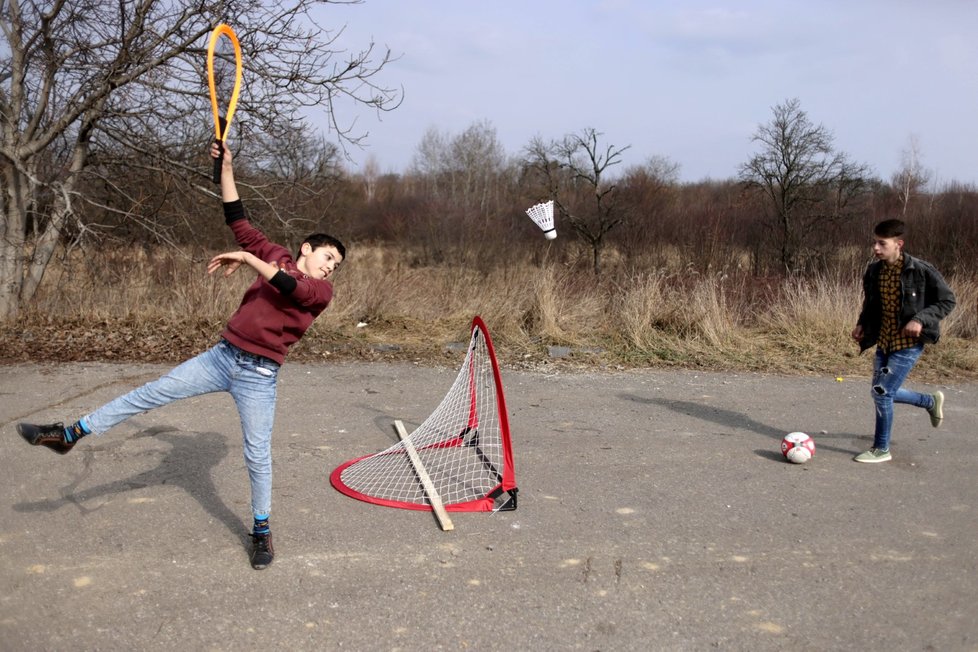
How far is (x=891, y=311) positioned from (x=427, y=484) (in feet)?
12.2

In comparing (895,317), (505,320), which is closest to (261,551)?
(895,317)

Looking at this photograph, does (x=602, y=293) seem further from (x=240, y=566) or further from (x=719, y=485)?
(x=240, y=566)

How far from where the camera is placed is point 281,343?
13.2 ft

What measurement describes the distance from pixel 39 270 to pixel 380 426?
6.64m

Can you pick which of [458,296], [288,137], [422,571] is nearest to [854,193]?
[458,296]

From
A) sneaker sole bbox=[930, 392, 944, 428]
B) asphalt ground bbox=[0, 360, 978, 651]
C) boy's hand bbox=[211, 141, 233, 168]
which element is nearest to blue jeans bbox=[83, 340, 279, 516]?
asphalt ground bbox=[0, 360, 978, 651]

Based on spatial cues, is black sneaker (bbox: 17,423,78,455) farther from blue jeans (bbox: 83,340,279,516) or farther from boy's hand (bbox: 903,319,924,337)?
boy's hand (bbox: 903,319,924,337)

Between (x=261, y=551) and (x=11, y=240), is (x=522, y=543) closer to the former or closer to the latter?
(x=261, y=551)

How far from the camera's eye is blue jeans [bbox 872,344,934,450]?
577 cm

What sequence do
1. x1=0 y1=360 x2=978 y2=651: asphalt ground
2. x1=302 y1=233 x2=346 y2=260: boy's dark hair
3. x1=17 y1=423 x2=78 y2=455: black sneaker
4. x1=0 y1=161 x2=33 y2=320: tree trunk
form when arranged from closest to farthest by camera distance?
x1=0 y1=360 x2=978 y2=651: asphalt ground < x1=17 y1=423 x2=78 y2=455: black sneaker < x1=302 y1=233 x2=346 y2=260: boy's dark hair < x1=0 y1=161 x2=33 y2=320: tree trunk

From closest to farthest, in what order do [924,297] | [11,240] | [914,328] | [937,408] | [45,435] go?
1. [45,435]
2. [914,328]
3. [924,297]
4. [937,408]
5. [11,240]

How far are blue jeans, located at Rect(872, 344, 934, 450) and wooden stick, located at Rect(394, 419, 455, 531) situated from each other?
3.46 meters

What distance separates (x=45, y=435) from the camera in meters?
3.91

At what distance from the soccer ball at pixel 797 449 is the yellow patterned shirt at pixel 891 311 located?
93 centimetres
